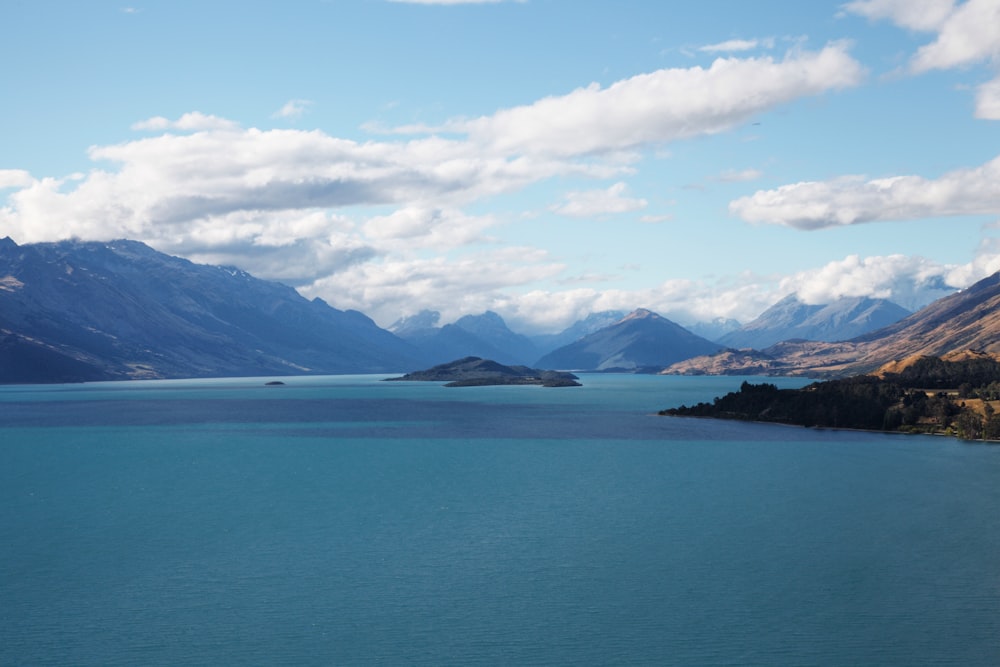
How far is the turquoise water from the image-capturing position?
48.1 m

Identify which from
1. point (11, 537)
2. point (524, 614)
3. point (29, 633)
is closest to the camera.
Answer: point (29, 633)

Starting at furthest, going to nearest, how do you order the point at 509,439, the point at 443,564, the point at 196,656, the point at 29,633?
1. the point at 509,439
2. the point at 443,564
3. the point at 29,633
4. the point at 196,656

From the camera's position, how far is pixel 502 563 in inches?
2574

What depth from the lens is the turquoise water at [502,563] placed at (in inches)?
1895

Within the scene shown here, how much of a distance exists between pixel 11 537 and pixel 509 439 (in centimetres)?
10419

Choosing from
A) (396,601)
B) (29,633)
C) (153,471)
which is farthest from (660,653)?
(153,471)

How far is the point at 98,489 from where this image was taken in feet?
344

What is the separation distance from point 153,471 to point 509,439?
7054 centimetres

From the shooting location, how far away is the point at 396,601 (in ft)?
184

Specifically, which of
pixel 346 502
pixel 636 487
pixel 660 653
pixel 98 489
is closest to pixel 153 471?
pixel 98 489

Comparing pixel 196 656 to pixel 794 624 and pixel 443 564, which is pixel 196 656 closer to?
pixel 443 564

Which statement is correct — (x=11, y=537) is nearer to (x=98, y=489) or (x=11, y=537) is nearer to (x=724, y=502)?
(x=98, y=489)

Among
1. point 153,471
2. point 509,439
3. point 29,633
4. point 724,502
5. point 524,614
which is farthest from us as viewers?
point 509,439

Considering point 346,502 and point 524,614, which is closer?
point 524,614
